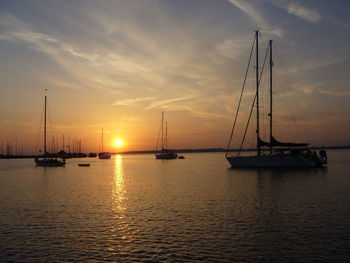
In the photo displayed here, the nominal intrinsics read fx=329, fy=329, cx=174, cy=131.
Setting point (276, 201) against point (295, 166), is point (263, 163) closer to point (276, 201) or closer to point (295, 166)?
point (295, 166)

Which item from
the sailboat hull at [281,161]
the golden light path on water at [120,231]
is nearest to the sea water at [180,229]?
the golden light path on water at [120,231]

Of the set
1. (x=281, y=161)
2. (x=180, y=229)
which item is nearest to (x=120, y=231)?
(x=180, y=229)

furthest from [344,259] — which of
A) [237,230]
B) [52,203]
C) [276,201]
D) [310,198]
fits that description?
[52,203]

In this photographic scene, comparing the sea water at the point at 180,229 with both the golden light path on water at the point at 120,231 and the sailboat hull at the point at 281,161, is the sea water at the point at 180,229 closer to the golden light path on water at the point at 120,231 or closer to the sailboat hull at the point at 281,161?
the golden light path on water at the point at 120,231

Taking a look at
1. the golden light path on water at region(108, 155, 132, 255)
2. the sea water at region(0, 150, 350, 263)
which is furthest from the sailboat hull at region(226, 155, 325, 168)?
the golden light path on water at region(108, 155, 132, 255)

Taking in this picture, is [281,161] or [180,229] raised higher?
[281,161]

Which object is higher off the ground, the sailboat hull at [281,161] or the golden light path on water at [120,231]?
the sailboat hull at [281,161]

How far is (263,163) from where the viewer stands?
5991cm

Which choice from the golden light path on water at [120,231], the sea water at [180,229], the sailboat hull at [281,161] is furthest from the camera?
the sailboat hull at [281,161]

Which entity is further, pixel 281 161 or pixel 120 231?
pixel 281 161

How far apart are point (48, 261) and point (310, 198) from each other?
21627 millimetres

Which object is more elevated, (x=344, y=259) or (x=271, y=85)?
(x=271, y=85)

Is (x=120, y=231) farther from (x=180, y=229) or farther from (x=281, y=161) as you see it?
(x=281, y=161)

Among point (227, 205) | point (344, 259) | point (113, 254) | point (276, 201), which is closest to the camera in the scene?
point (344, 259)
